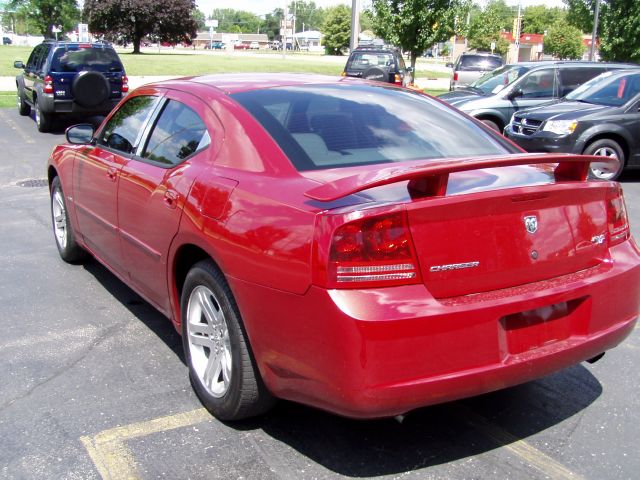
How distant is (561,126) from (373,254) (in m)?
8.64

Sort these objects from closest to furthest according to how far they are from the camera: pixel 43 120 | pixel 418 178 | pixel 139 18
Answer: pixel 418 178 < pixel 43 120 < pixel 139 18

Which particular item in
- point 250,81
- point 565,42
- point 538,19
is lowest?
point 250,81

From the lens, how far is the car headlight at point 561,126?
10352 mm

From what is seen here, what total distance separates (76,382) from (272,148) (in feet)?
5.67

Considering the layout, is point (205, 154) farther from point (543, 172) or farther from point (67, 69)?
point (67, 69)

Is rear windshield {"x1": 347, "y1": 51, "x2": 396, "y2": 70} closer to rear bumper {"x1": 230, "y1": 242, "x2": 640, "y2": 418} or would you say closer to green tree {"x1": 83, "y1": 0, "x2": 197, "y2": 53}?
rear bumper {"x1": 230, "y1": 242, "x2": 640, "y2": 418}

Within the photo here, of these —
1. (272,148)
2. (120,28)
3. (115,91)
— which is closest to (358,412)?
(272,148)

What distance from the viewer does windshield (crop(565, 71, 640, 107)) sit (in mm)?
10834

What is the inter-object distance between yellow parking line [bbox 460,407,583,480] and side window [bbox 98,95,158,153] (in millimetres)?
2582

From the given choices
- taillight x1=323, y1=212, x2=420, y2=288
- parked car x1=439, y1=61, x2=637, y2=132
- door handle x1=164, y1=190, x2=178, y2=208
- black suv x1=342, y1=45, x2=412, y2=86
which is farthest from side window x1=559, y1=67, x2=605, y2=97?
taillight x1=323, y1=212, x2=420, y2=288

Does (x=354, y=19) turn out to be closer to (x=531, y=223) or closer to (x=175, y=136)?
(x=175, y=136)

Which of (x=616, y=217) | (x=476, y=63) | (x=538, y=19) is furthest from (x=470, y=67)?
(x=538, y=19)

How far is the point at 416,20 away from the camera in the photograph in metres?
26.8

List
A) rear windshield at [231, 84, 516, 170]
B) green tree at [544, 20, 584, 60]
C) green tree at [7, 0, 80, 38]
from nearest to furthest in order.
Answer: rear windshield at [231, 84, 516, 170]
green tree at [544, 20, 584, 60]
green tree at [7, 0, 80, 38]
